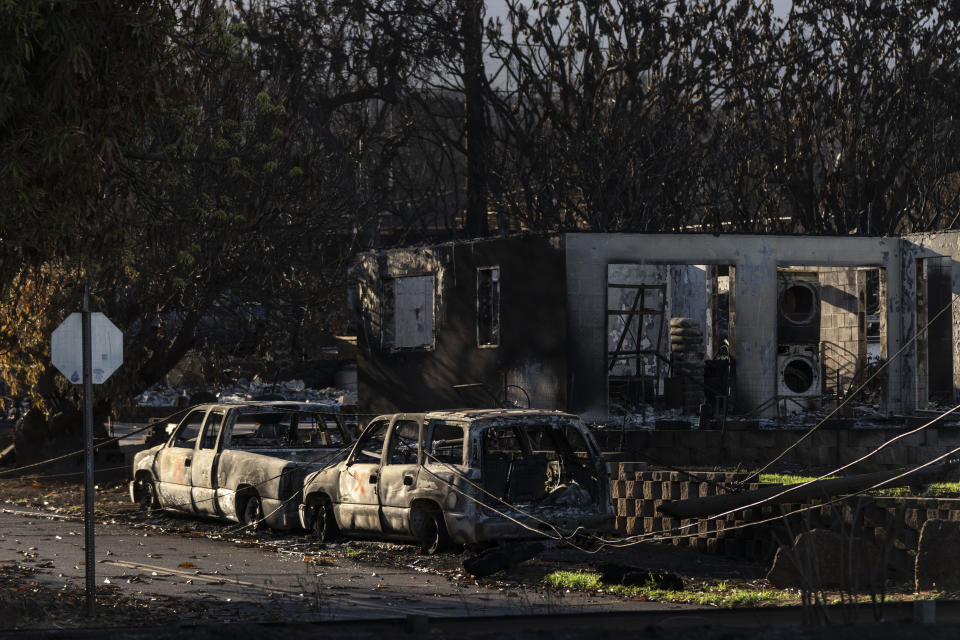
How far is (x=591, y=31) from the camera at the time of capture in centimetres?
3978

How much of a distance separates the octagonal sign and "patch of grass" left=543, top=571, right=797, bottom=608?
434 centimetres

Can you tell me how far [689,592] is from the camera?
1239 centimetres

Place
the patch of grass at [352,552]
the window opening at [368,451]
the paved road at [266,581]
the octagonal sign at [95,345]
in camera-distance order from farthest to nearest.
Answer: the window opening at [368,451]
the patch of grass at [352,552]
the octagonal sign at [95,345]
the paved road at [266,581]

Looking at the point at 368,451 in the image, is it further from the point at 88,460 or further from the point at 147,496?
the point at 88,460

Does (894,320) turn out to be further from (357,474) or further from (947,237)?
(357,474)

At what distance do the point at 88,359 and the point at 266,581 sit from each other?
10.9ft

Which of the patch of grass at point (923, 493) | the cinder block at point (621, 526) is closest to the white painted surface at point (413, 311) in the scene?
the cinder block at point (621, 526)

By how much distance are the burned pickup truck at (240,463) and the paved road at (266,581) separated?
0.80 metres

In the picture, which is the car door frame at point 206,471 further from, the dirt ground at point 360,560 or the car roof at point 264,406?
the dirt ground at point 360,560

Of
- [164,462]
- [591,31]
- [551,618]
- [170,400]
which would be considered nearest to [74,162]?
[551,618]

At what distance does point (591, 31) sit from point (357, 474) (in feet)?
86.1

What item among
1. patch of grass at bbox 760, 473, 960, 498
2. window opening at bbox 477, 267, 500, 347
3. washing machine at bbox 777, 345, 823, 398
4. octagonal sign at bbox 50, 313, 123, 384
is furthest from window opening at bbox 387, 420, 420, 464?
washing machine at bbox 777, 345, 823, 398

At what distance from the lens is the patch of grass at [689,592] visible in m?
11.6

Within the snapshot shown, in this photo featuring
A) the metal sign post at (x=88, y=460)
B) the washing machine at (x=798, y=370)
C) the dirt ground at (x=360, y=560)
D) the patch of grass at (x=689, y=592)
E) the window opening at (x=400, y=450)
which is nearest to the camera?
the metal sign post at (x=88, y=460)
